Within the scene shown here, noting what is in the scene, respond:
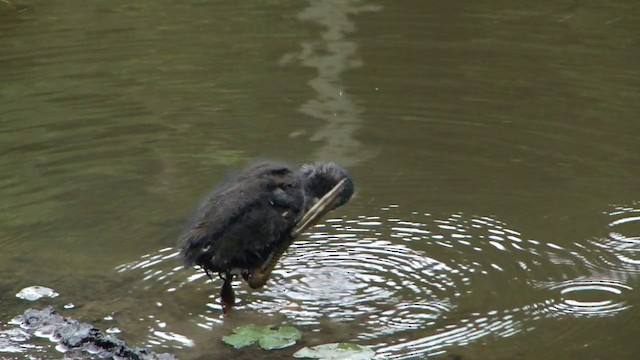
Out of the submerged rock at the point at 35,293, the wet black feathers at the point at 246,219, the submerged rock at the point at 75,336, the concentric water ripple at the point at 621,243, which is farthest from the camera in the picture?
the concentric water ripple at the point at 621,243

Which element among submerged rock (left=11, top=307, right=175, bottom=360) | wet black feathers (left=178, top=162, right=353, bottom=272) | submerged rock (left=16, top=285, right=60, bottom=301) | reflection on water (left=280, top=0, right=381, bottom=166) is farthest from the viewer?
reflection on water (left=280, top=0, right=381, bottom=166)

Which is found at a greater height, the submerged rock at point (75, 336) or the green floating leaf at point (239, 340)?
the submerged rock at point (75, 336)

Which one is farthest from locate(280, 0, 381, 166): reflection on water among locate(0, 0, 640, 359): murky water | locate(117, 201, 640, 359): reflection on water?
locate(117, 201, 640, 359): reflection on water

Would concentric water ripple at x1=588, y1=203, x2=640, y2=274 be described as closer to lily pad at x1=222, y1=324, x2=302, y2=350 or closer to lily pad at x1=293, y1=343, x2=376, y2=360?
lily pad at x1=293, y1=343, x2=376, y2=360

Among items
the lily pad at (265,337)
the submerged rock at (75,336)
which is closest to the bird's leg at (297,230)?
the lily pad at (265,337)

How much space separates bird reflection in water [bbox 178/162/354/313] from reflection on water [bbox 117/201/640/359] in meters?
0.30

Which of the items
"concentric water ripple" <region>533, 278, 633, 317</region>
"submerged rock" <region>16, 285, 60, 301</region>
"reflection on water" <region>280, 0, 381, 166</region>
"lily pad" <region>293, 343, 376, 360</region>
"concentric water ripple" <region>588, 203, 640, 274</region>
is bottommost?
"concentric water ripple" <region>533, 278, 633, 317</region>

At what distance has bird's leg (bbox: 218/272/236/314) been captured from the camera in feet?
23.0

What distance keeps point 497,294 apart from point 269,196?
143 centimetres

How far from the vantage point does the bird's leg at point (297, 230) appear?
7121 millimetres

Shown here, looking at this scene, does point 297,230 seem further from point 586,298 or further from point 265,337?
point 586,298

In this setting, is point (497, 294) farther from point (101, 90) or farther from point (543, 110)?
point (101, 90)

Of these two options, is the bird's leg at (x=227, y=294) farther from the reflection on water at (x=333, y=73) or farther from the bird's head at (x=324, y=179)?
the reflection on water at (x=333, y=73)

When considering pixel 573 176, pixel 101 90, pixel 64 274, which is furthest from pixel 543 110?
pixel 64 274
